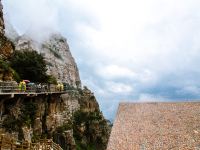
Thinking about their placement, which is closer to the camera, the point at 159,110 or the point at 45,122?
the point at 159,110

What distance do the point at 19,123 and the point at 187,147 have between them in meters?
23.0

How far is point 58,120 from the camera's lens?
6656 cm

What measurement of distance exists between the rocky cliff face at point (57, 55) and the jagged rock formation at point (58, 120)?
8729 mm

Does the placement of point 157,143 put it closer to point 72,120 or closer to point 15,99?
point 15,99

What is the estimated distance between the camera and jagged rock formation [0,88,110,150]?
4644 centimetres

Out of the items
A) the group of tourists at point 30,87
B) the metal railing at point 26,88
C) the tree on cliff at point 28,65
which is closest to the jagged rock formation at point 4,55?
the tree on cliff at point 28,65

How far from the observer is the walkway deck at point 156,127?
115 ft

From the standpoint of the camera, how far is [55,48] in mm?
106188

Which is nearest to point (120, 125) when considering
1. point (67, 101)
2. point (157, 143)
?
point (157, 143)

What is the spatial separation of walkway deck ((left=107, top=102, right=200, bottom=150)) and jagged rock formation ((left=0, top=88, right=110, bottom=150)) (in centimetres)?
1440

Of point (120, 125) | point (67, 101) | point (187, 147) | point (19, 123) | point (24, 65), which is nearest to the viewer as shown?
point (187, 147)

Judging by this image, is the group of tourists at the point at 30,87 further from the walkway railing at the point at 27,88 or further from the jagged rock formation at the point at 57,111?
the jagged rock formation at the point at 57,111

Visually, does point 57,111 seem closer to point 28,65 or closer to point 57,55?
point 28,65

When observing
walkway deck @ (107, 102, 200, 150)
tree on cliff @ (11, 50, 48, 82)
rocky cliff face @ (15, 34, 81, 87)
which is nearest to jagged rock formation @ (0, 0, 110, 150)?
rocky cliff face @ (15, 34, 81, 87)
